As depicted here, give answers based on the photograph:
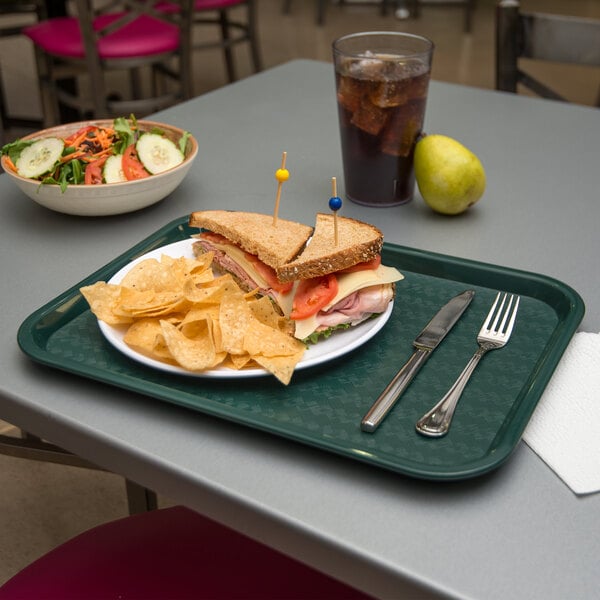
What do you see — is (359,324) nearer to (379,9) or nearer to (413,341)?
(413,341)

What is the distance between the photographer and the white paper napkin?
681 mm

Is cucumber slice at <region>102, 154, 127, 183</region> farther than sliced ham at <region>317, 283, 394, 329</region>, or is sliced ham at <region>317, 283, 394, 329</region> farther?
cucumber slice at <region>102, 154, 127, 183</region>

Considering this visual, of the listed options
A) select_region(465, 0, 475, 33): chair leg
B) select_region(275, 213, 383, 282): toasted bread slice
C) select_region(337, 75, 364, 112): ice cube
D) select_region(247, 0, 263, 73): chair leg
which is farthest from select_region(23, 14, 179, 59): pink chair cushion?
select_region(465, 0, 475, 33): chair leg

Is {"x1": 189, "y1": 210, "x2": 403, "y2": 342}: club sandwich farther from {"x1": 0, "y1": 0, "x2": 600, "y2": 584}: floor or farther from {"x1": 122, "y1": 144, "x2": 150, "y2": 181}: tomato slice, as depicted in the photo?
{"x1": 0, "y1": 0, "x2": 600, "y2": 584}: floor

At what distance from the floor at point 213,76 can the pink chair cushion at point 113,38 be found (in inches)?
29.0

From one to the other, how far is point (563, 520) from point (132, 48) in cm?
264

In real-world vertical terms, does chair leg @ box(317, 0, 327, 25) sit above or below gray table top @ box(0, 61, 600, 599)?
below

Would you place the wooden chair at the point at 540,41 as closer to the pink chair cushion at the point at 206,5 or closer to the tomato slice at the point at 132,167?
the tomato slice at the point at 132,167

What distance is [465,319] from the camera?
0.91 meters

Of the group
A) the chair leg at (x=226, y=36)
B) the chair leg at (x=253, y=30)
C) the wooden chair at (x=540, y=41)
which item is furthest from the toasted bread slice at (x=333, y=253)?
the chair leg at (x=226, y=36)

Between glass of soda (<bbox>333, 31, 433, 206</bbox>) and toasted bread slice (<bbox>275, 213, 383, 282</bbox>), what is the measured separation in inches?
11.1

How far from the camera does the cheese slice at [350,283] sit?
2.71ft

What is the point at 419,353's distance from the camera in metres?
0.83

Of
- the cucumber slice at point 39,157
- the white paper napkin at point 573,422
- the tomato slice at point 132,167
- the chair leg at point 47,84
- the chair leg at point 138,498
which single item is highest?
the cucumber slice at point 39,157
